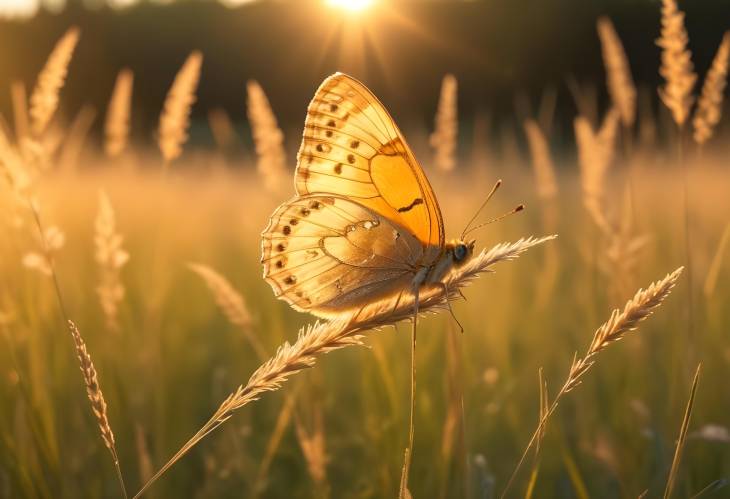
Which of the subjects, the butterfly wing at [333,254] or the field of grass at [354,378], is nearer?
the field of grass at [354,378]

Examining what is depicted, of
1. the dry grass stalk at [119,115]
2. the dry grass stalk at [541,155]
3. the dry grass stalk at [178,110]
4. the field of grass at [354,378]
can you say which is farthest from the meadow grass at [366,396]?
the dry grass stalk at [541,155]

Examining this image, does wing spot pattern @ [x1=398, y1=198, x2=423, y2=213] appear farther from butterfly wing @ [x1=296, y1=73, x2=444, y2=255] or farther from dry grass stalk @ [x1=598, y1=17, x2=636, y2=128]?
dry grass stalk @ [x1=598, y1=17, x2=636, y2=128]

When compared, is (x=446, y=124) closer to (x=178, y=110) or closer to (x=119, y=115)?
(x=178, y=110)

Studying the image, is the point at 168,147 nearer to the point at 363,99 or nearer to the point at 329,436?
the point at 363,99

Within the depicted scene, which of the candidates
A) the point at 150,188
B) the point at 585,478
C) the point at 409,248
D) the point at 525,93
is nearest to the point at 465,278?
the point at 409,248

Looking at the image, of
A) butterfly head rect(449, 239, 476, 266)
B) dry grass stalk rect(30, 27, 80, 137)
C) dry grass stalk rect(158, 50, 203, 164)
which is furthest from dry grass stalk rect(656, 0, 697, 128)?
dry grass stalk rect(30, 27, 80, 137)

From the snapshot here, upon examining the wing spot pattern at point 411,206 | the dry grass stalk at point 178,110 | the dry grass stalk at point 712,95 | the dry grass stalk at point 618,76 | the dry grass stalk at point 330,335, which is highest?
the dry grass stalk at point 178,110

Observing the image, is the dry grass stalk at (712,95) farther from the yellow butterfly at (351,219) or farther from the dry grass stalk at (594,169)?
the yellow butterfly at (351,219)
